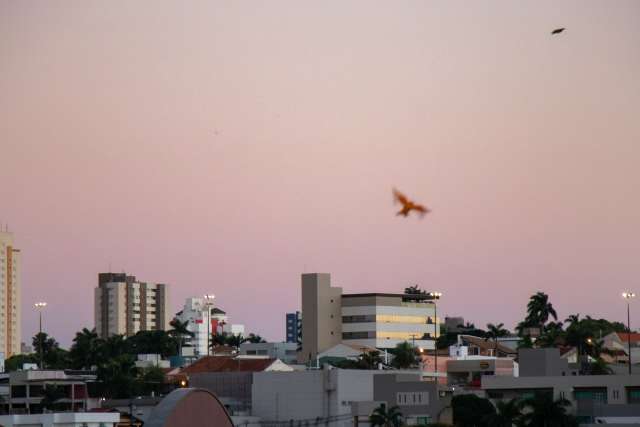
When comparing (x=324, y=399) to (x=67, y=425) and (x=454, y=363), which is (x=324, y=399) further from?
(x=454, y=363)

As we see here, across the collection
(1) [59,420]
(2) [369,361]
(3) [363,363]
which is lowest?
(1) [59,420]

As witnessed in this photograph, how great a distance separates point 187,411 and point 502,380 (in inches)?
2414

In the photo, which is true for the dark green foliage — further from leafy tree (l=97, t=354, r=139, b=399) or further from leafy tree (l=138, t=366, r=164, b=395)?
leafy tree (l=97, t=354, r=139, b=399)

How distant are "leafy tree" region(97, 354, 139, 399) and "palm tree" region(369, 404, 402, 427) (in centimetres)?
5390

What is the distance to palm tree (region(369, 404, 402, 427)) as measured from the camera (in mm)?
122750

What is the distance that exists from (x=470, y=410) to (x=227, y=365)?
56655 mm

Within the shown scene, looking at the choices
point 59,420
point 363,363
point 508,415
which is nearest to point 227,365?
point 363,363

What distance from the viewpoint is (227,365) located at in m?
176

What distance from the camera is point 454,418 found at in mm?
125750

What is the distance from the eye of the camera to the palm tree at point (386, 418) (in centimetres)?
12275

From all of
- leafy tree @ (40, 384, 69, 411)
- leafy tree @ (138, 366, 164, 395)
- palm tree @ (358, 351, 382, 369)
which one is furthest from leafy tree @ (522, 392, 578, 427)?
leafy tree @ (138, 366, 164, 395)

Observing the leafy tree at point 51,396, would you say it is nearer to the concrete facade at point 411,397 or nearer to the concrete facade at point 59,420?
the concrete facade at point 59,420

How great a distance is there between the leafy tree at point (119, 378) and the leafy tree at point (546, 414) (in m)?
68.4

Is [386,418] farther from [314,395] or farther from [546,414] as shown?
[546,414]
